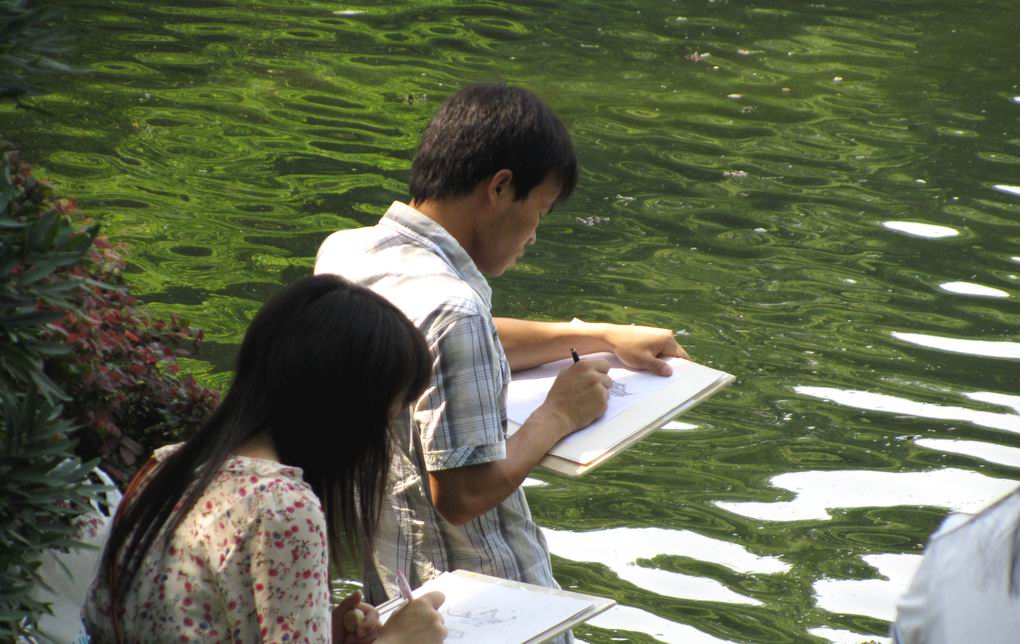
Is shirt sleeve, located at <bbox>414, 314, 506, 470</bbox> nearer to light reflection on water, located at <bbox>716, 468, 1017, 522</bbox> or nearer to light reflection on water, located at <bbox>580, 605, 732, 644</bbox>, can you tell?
light reflection on water, located at <bbox>580, 605, 732, 644</bbox>

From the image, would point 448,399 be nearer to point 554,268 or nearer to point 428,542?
point 428,542

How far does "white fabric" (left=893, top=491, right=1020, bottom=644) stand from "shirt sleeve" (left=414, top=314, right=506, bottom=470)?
1221 mm

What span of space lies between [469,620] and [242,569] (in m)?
0.55

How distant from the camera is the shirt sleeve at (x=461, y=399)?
271 cm

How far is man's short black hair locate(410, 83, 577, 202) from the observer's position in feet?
9.88

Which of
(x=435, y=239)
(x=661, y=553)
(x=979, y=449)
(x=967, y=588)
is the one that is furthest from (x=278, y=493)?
(x=979, y=449)

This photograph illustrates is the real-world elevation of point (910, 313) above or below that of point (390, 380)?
below

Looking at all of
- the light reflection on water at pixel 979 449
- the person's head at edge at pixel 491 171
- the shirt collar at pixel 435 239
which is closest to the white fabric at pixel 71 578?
the shirt collar at pixel 435 239

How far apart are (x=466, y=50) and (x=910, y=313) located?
4.93 metres

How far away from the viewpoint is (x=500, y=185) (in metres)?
3.01

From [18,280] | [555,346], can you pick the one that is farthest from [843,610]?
[18,280]

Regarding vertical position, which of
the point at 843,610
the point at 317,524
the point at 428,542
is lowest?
the point at 843,610

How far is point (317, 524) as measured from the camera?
2240 millimetres

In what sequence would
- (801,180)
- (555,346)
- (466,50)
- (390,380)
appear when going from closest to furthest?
(390,380)
(555,346)
(801,180)
(466,50)
